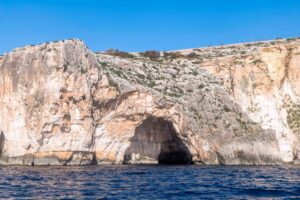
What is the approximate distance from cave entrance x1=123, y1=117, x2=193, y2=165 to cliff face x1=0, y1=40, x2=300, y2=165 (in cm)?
12

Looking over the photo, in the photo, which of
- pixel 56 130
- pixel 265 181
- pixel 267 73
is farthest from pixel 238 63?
pixel 265 181

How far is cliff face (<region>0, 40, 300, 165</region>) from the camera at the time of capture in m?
48.0

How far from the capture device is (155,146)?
60.2 m

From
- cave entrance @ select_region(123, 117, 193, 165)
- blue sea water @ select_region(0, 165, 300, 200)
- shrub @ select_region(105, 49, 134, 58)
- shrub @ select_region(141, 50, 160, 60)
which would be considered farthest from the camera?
shrub @ select_region(141, 50, 160, 60)

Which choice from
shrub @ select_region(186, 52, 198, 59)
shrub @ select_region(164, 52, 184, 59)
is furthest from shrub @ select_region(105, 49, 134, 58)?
shrub @ select_region(186, 52, 198, 59)

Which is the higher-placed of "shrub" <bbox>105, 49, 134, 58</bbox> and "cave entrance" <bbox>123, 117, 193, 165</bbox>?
"shrub" <bbox>105, 49, 134, 58</bbox>

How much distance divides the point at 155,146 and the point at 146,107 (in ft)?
29.0

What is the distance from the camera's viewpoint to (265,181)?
30.5 m

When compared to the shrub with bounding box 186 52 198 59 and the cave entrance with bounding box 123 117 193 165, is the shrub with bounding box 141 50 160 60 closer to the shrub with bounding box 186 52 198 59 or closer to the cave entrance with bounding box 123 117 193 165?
the shrub with bounding box 186 52 198 59

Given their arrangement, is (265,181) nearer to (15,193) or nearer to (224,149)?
(15,193)

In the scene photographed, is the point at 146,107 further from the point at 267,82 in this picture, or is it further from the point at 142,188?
the point at 142,188

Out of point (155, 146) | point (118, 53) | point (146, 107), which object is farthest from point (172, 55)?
point (146, 107)

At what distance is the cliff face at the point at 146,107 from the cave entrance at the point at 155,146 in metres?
0.12

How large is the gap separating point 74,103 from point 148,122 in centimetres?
1214
